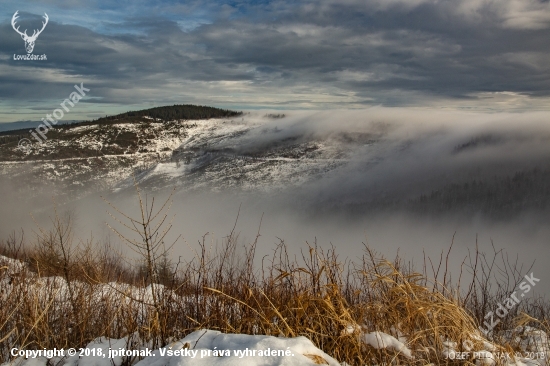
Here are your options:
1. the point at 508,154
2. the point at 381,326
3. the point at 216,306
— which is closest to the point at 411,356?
the point at 381,326

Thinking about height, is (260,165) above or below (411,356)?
below

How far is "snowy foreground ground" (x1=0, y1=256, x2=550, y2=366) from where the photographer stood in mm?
3656

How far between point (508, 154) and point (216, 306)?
226 metres

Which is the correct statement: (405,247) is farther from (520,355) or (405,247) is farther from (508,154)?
(520,355)

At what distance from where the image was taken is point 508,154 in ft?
652

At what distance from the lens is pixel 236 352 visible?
3.73 m

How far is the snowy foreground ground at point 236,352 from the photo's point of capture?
366 centimetres

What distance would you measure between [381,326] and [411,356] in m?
0.49

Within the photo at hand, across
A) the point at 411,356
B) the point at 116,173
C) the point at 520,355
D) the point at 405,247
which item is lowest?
the point at 405,247

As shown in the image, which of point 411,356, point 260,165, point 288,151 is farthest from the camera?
point 288,151

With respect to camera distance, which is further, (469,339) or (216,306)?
(216,306)

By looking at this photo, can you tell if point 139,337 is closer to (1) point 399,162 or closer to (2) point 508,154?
(1) point 399,162

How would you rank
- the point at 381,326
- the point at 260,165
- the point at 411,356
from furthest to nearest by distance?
1. the point at 260,165
2. the point at 381,326
3. the point at 411,356

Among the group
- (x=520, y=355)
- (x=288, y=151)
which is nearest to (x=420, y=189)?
(x=288, y=151)
